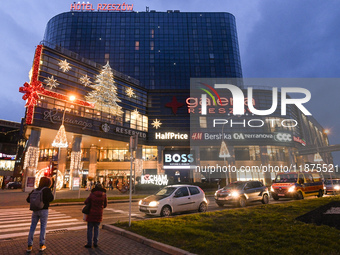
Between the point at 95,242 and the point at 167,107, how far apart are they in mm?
51017

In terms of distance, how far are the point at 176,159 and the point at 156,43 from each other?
52.5 m

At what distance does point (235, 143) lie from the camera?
57.2m

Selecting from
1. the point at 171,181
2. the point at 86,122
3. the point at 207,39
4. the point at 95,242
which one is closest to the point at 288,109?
the point at 207,39

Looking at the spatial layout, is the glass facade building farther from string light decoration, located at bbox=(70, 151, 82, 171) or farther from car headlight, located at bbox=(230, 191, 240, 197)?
car headlight, located at bbox=(230, 191, 240, 197)

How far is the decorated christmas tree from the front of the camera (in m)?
41.3

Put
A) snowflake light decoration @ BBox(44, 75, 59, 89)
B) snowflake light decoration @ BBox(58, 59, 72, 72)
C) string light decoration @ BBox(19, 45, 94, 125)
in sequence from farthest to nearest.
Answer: snowflake light decoration @ BBox(58, 59, 72, 72)
snowflake light decoration @ BBox(44, 75, 59, 89)
string light decoration @ BBox(19, 45, 94, 125)

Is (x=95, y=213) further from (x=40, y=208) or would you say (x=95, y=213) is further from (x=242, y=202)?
(x=242, y=202)

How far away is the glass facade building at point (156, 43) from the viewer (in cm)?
7475

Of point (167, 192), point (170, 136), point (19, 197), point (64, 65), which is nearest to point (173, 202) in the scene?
point (167, 192)

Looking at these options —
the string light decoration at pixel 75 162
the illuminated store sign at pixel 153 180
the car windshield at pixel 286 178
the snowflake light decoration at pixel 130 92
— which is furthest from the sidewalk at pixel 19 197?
the snowflake light decoration at pixel 130 92

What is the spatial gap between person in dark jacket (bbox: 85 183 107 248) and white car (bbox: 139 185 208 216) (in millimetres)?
4661

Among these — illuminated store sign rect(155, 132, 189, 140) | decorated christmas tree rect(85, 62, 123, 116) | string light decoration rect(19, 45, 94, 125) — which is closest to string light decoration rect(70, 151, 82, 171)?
string light decoration rect(19, 45, 94, 125)

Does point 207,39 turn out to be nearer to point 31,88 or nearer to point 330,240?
point 31,88

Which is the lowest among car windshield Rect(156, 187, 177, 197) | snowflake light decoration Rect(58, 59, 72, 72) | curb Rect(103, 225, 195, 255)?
curb Rect(103, 225, 195, 255)
